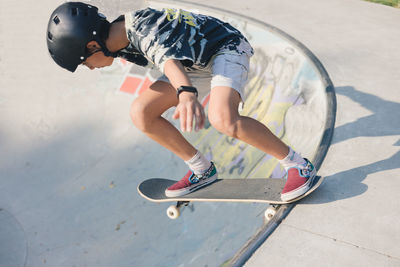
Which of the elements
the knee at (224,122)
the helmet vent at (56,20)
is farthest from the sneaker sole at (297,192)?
the helmet vent at (56,20)

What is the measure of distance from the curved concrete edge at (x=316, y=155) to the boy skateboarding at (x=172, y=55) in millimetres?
229

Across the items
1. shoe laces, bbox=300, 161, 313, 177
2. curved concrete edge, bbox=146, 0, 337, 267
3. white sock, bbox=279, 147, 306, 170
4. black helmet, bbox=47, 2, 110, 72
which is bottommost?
curved concrete edge, bbox=146, 0, 337, 267

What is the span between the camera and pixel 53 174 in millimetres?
6191

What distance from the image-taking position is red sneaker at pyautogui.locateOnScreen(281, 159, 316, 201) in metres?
3.19

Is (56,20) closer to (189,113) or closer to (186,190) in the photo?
(189,113)

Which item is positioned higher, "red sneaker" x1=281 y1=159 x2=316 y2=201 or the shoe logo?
"red sneaker" x1=281 y1=159 x2=316 y2=201

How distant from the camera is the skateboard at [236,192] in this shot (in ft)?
11.0

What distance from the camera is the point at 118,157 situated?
6.19 metres

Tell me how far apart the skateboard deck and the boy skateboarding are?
0.14 meters

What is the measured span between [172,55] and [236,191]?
1.37m

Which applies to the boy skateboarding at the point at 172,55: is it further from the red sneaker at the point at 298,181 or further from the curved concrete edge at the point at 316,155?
the curved concrete edge at the point at 316,155

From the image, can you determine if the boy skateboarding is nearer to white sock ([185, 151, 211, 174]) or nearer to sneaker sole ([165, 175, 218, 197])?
white sock ([185, 151, 211, 174])

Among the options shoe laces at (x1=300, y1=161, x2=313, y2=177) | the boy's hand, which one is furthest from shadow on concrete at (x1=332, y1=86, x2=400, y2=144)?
the boy's hand

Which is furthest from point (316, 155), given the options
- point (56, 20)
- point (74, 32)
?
point (56, 20)
